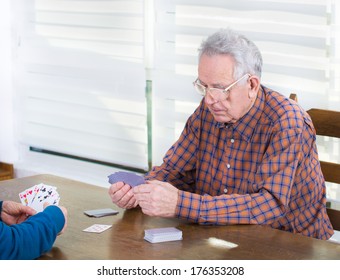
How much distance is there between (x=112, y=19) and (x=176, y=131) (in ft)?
2.90

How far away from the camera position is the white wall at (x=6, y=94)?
4969 millimetres

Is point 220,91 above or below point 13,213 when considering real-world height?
above

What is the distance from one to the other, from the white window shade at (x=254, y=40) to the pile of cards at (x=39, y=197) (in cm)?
150

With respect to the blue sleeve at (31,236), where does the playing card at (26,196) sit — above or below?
below

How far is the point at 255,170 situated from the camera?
2.60 meters

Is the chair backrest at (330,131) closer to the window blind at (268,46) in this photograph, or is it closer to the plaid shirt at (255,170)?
the plaid shirt at (255,170)

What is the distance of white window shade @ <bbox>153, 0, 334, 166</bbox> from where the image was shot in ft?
10.8

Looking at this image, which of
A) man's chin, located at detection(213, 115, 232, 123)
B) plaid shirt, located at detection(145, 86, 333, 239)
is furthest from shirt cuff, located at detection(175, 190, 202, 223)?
man's chin, located at detection(213, 115, 232, 123)

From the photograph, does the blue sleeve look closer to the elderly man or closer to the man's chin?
the elderly man

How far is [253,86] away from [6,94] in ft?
9.87

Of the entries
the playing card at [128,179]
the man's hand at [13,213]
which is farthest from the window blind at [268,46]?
the man's hand at [13,213]

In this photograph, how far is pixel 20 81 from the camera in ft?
16.5

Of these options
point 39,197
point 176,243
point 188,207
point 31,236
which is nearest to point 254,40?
point 188,207

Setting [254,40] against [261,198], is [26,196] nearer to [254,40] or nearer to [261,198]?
[261,198]
